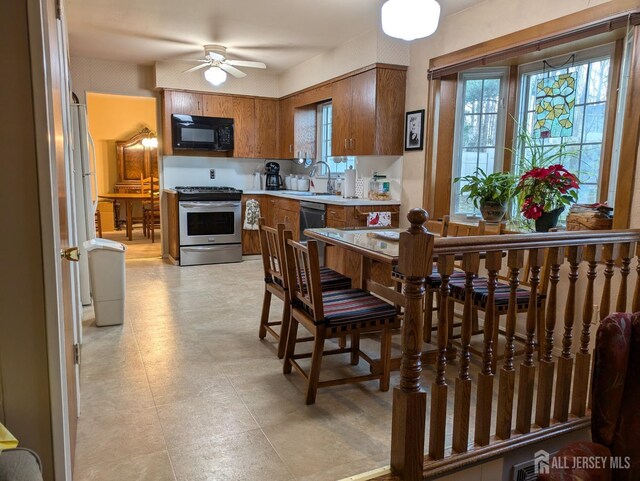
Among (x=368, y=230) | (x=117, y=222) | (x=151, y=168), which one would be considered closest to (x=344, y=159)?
(x=368, y=230)

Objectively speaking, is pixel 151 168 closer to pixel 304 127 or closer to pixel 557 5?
pixel 304 127

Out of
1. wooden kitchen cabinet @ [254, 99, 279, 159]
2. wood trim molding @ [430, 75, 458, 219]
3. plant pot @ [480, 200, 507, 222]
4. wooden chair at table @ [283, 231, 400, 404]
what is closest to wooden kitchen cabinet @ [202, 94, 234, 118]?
wooden kitchen cabinet @ [254, 99, 279, 159]

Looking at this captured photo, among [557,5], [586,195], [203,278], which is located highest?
[557,5]

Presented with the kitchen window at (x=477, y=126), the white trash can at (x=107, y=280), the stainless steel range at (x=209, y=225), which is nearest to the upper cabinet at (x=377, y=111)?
the kitchen window at (x=477, y=126)

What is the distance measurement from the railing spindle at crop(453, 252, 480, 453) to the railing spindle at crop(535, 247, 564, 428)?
0.38m

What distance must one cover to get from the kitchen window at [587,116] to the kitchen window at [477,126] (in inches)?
17.8

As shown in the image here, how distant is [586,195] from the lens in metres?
3.25

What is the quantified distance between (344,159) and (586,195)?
2.91m

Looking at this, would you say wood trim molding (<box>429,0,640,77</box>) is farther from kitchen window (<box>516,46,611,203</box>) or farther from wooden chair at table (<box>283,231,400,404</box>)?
wooden chair at table (<box>283,231,400,404</box>)

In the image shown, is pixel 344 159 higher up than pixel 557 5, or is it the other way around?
pixel 557 5

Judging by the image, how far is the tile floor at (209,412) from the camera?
191 centimetres

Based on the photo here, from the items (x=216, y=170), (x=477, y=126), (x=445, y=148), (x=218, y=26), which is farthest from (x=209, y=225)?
(x=477, y=126)

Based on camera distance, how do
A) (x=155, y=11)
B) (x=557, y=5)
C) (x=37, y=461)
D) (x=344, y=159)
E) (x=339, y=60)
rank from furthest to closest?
(x=344, y=159) < (x=339, y=60) < (x=155, y=11) < (x=557, y=5) < (x=37, y=461)

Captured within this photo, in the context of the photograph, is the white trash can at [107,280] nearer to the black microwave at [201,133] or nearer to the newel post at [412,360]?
the newel post at [412,360]
